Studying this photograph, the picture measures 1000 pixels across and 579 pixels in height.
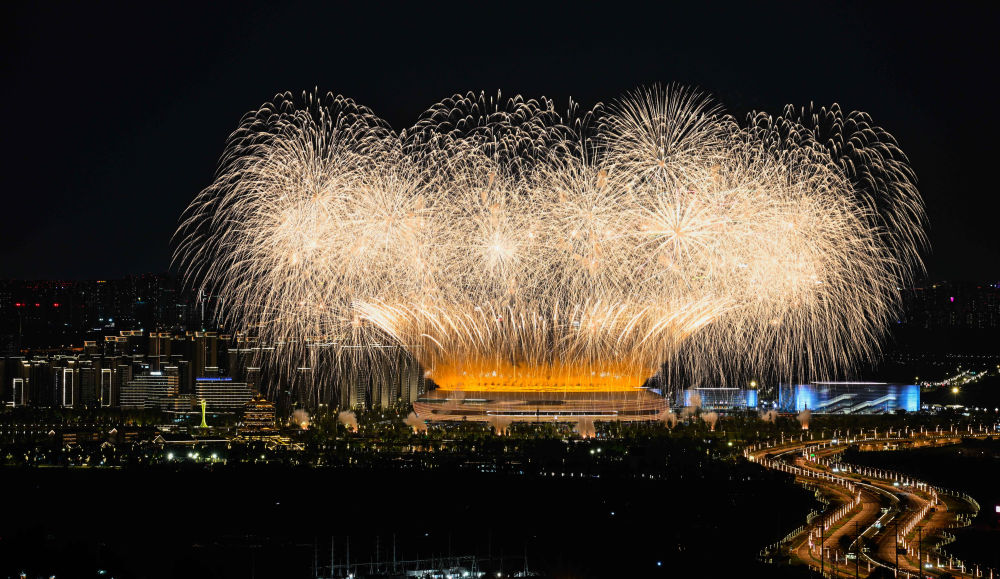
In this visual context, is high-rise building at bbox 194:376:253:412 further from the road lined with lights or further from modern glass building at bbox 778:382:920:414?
the road lined with lights

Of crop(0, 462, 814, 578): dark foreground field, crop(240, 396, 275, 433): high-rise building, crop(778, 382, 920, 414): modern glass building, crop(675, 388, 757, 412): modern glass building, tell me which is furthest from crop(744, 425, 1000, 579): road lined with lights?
crop(240, 396, 275, 433): high-rise building

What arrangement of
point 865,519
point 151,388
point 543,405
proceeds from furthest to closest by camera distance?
point 151,388
point 543,405
point 865,519

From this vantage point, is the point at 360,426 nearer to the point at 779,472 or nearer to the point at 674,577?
the point at 779,472

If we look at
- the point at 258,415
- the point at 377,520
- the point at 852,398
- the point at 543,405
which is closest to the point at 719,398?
the point at 852,398

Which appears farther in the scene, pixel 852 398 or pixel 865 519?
pixel 852 398

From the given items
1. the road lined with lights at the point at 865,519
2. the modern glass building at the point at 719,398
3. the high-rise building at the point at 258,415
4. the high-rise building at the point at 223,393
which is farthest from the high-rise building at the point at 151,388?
the road lined with lights at the point at 865,519

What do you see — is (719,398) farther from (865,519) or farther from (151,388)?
(151,388)
